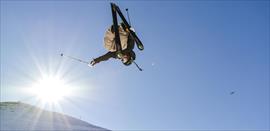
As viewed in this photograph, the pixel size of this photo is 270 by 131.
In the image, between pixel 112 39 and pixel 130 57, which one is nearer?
pixel 112 39

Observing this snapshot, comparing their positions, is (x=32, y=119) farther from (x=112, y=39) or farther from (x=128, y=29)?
(x=128, y=29)

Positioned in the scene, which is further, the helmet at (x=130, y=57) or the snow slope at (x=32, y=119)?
the snow slope at (x=32, y=119)

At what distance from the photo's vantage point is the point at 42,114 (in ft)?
75.2

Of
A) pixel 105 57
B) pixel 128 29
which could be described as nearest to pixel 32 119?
pixel 105 57

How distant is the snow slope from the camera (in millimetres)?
19384

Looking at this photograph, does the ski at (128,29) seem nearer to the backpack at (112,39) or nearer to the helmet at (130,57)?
the backpack at (112,39)

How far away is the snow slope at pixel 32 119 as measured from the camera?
63.6ft

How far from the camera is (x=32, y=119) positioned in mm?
21109

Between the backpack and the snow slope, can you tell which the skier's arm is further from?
the snow slope

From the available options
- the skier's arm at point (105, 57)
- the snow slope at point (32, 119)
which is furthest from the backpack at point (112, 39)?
the snow slope at point (32, 119)

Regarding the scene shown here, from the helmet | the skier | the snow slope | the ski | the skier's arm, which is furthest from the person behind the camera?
the snow slope

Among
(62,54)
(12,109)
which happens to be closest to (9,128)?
(12,109)

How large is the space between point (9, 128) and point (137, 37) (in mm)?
8417

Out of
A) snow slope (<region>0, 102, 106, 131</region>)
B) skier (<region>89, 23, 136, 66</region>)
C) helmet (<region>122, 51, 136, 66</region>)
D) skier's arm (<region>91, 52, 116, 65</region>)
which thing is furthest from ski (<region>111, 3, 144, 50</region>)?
snow slope (<region>0, 102, 106, 131</region>)
